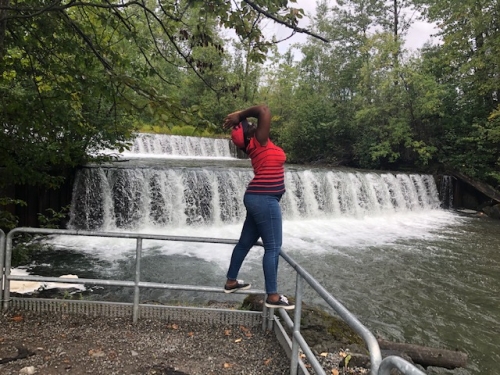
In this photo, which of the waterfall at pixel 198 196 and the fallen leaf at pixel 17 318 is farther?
the waterfall at pixel 198 196

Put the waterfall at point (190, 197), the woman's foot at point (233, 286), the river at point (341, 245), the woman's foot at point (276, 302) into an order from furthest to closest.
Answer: the waterfall at point (190, 197), the river at point (341, 245), the woman's foot at point (233, 286), the woman's foot at point (276, 302)

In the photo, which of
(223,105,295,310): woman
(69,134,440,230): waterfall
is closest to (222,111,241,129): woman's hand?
(223,105,295,310): woman

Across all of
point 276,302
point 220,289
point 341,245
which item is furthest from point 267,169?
point 341,245

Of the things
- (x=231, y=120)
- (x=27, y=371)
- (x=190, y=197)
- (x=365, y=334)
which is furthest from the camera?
(x=190, y=197)

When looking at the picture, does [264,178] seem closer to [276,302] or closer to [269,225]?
[269,225]

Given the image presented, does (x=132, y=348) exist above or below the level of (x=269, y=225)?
below

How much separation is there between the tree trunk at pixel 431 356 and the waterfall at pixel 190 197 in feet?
29.5

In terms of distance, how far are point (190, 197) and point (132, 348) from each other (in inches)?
385

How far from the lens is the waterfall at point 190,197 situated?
1198 cm

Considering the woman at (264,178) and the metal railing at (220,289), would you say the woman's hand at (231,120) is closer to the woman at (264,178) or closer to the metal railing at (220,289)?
the woman at (264,178)

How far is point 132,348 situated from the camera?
332cm

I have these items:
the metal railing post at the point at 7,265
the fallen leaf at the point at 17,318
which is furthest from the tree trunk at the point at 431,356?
the metal railing post at the point at 7,265

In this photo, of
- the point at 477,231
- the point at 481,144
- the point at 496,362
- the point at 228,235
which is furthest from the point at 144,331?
the point at 481,144

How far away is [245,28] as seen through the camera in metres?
3.58
